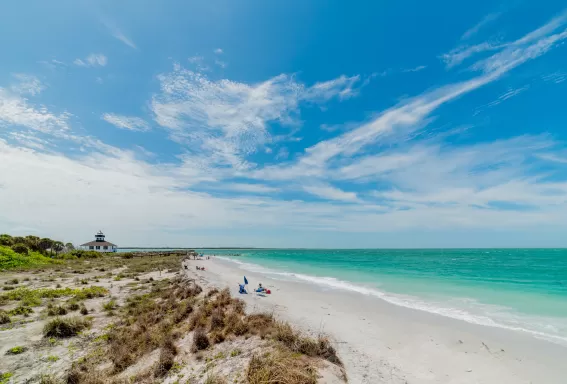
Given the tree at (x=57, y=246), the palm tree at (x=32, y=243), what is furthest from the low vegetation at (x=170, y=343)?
the tree at (x=57, y=246)

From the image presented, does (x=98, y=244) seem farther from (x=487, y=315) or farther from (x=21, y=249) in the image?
(x=487, y=315)

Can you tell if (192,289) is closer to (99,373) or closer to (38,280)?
(99,373)

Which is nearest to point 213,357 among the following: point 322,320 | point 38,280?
point 322,320

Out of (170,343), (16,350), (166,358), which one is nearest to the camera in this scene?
(166,358)

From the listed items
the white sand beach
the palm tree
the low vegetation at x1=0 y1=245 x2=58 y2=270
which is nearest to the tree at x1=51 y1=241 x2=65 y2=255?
the palm tree

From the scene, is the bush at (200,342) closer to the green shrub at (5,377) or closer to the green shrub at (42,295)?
the green shrub at (5,377)

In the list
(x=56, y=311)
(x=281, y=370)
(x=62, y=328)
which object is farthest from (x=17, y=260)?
(x=281, y=370)
